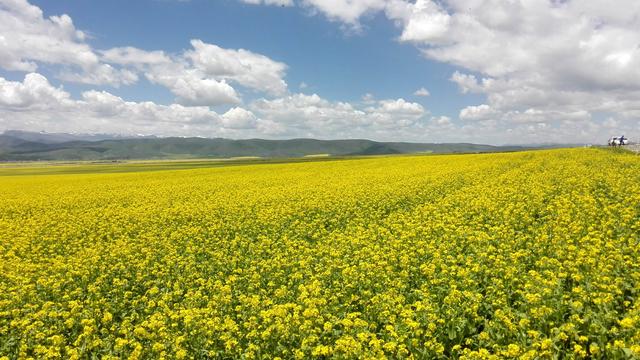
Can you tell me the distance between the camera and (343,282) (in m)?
10.9

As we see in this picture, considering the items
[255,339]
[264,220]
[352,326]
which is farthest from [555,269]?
[264,220]

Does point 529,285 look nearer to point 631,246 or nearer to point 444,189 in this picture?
point 631,246

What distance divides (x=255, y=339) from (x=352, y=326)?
6.63 feet

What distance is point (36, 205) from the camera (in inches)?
1159

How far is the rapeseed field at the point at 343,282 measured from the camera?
7449mm

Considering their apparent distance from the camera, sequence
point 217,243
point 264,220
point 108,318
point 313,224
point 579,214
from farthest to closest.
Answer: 1. point 264,220
2. point 313,224
3. point 217,243
4. point 579,214
5. point 108,318

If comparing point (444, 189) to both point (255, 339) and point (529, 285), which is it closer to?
point (529, 285)

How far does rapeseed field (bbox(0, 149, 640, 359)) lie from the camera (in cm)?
745

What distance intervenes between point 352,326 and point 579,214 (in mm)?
10120

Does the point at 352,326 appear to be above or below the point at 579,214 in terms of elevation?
below

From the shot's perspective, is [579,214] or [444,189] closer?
[579,214]

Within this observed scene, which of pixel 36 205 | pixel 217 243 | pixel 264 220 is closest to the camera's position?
pixel 217 243

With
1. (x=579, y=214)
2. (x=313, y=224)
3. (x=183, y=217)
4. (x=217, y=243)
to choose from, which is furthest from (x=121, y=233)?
(x=579, y=214)

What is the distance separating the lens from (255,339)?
26.7 ft
